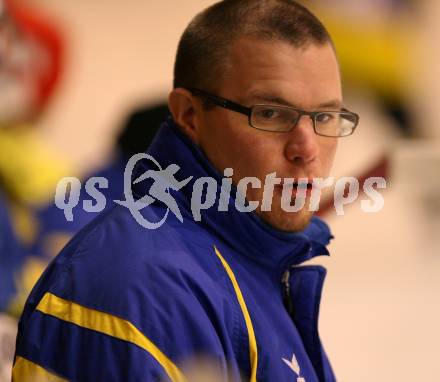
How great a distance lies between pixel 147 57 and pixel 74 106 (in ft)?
1.15

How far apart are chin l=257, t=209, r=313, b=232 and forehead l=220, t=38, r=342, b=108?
0.13m

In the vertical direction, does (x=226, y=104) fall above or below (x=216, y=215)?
above

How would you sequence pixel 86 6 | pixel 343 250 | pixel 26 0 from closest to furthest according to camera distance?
1. pixel 26 0
2. pixel 86 6
3. pixel 343 250

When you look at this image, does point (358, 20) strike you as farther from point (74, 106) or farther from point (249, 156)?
point (249, 156)

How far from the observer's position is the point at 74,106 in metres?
2.87

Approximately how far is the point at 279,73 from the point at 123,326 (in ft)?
1.11

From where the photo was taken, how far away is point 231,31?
946 mm

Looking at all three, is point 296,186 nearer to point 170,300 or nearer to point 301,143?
point 301,143

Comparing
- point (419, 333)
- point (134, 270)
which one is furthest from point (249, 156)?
point (419, 333)

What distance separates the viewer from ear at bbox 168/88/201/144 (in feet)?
3.18

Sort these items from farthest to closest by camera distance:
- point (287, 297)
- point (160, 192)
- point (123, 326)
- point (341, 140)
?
point (341, 140)
point (287, 297)
point (160, 192)
point (123, 326)

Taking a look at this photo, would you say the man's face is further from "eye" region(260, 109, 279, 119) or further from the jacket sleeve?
the jacket sleeve

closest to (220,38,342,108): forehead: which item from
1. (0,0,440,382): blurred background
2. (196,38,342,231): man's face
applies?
(196,38,342,231): man's face

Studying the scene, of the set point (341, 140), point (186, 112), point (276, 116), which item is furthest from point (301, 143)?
point (341, 140)
